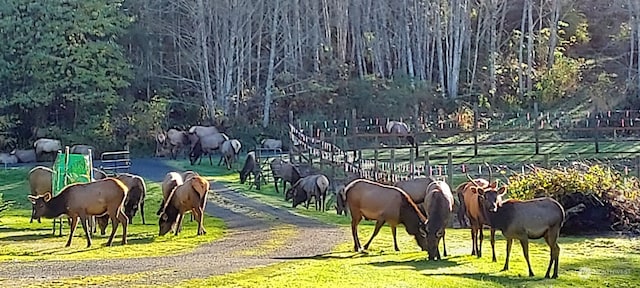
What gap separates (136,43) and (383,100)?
1343 cm

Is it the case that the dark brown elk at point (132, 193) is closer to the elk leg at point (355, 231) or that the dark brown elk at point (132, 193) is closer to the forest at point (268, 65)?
the elk leg at point (355, 231)

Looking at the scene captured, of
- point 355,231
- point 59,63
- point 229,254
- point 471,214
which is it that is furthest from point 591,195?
point 59,63

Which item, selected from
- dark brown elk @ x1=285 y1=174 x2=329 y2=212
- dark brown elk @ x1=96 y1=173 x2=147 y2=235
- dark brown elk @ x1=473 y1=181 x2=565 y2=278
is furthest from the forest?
dark brown elk @ x1=473 y1=181 x2=565 y2=278

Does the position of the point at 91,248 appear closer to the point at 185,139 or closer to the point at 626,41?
the point at 185,139

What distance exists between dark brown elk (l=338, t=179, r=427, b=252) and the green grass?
10.1 ft

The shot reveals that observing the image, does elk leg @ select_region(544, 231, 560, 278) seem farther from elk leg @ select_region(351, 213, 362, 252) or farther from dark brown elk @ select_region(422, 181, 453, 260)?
elk leg @ select_region(351, 213, 362, 252)

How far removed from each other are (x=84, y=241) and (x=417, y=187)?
6814mm

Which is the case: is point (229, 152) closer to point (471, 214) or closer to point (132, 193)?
point (132, 193)

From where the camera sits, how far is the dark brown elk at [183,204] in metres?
Answer: 19.9

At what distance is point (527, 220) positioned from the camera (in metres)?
13.9

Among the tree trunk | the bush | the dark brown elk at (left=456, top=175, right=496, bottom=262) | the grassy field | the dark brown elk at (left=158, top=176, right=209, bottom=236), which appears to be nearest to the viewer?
the grassy field

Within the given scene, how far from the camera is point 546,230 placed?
13.9 m

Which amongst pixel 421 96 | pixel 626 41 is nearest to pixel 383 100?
pixel 421 96

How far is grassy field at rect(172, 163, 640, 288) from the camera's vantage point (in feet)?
41.3
